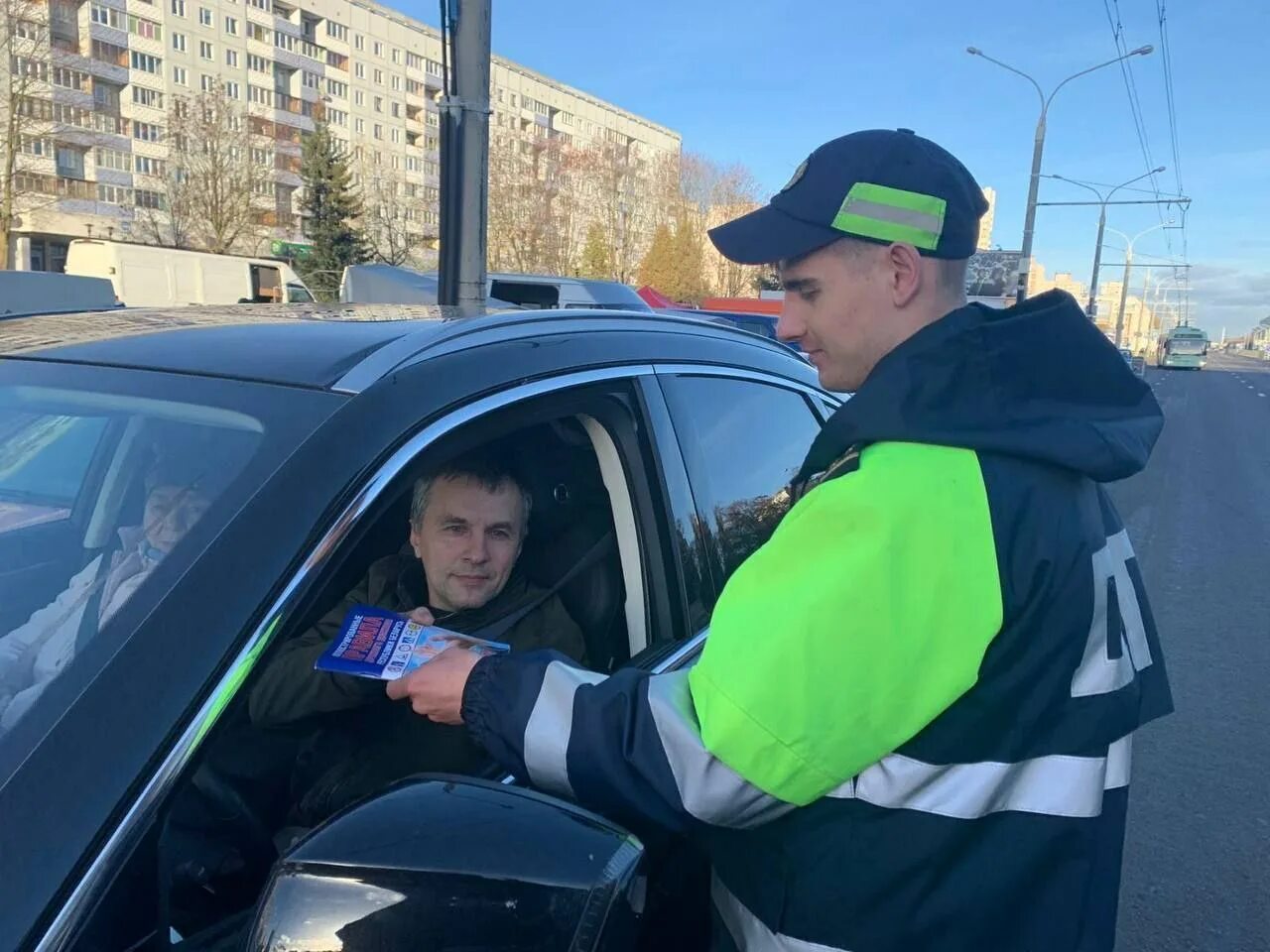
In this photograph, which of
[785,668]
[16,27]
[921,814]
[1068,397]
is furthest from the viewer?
[16,27]

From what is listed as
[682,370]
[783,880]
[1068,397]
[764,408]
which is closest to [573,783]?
[783,880]

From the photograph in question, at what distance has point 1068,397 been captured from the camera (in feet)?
4.71

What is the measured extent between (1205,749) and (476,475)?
4115 millimetres

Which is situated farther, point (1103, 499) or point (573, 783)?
point (1103, 499)

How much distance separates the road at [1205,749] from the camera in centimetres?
342

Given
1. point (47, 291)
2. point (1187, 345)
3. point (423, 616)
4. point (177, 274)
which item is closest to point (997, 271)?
point (177, 274)

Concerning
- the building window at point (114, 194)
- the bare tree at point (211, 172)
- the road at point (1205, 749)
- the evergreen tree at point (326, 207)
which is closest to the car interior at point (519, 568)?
the road at point (1205, 749)

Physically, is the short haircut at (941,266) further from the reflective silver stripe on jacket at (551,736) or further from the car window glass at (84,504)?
the car window glass at (84,504)

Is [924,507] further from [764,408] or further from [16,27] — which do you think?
[16,27]

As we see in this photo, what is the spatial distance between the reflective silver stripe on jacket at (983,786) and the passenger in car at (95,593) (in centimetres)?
91

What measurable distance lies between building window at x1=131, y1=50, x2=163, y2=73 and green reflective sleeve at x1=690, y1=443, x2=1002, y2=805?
213 feet

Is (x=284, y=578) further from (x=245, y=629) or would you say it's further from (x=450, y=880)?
(x=450, y=880)

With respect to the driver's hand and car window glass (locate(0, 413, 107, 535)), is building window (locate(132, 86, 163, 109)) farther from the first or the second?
the driver's hand

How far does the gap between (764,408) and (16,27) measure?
33.9 metres
